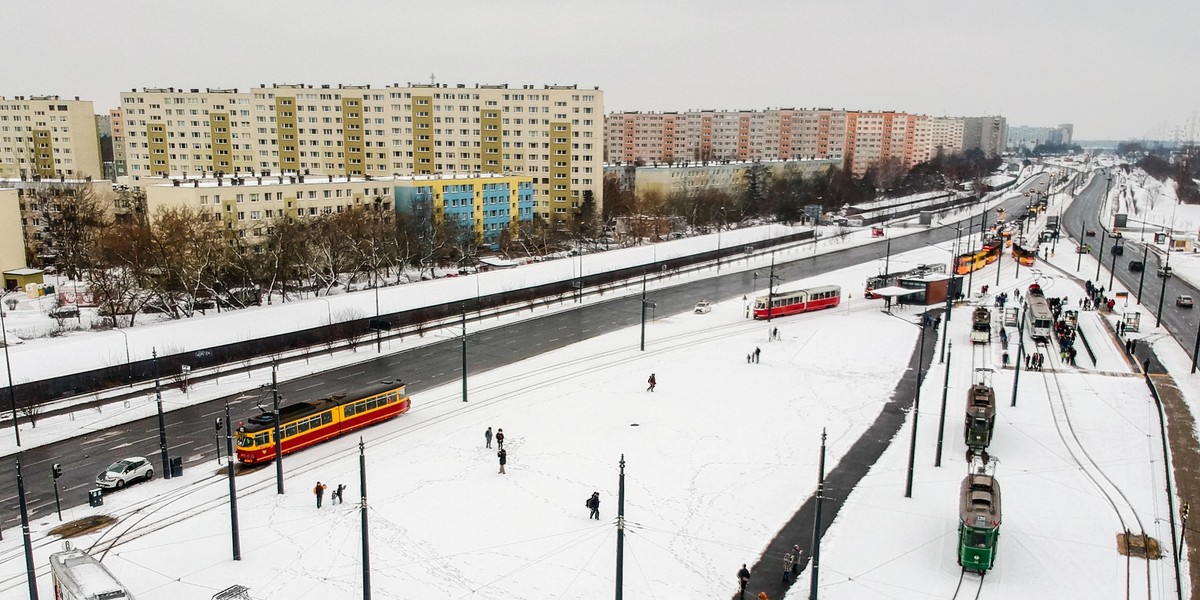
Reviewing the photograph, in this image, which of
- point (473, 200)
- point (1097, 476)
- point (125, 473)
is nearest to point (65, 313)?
point (125, 473)

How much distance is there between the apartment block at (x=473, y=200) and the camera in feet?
282

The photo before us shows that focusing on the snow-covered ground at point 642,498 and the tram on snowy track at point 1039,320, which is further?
the tram on snowy track at point 1039,320

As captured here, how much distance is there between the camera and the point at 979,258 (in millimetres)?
81500

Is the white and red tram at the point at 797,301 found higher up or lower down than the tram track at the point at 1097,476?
higher up

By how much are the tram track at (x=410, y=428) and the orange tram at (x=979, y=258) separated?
26.4m

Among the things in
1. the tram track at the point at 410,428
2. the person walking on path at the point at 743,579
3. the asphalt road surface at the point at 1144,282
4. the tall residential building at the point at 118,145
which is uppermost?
the tall residential building at the point at 118,145

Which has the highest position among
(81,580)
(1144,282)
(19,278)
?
(19,278)

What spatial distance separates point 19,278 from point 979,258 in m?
89.7

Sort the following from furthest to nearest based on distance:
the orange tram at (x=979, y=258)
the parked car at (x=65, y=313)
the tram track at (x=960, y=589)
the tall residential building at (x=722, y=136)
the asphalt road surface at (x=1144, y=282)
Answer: the tall residential building at (x=722, y=136)
the orange tram at (x=979, y=258)
the asphalt road surface at (x=1144, y=282)
the parked car at (x=65, y=313)
the tram track at (x=960, y=589)

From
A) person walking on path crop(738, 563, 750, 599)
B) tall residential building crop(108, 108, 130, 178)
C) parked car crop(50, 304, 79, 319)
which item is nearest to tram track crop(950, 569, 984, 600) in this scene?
person walking on path crop(738, 563, 750, 599)

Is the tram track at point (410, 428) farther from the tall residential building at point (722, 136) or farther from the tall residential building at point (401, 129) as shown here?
the tall residential building at point (722, 136)

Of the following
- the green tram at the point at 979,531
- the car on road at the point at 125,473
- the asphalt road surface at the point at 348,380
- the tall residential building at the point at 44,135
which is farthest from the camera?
the tall residential building at the point at 44,135

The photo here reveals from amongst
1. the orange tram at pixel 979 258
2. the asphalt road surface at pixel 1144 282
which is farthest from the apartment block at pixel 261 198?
the asphalt road surface at pixel 1144 282

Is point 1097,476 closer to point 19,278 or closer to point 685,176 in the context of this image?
point 19,278
